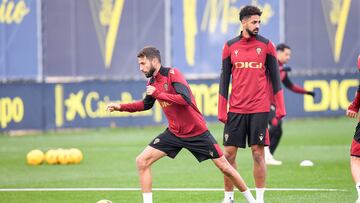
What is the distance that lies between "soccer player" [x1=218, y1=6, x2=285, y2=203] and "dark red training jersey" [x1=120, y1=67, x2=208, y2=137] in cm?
83

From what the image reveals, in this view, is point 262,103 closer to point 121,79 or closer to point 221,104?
point 221,104

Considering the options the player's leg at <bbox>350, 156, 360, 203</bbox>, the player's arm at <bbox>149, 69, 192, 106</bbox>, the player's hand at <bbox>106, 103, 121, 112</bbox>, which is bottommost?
the player's leg at <bbox>350, 156, 360, 203</bbox>

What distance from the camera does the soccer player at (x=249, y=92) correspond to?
44.2ft

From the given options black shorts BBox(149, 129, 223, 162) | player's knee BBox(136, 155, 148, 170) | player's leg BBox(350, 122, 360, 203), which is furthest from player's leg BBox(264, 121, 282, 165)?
player's knee BBox(136, 155, 148, 170)

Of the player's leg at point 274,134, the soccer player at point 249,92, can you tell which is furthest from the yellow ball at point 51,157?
the soccer player at point 249,92

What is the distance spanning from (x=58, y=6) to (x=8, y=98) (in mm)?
4537

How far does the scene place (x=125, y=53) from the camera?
33.7 meters

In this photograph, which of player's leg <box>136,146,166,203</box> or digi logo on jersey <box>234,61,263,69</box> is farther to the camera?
digi logo on jersey <box>234,61,263,69</box>

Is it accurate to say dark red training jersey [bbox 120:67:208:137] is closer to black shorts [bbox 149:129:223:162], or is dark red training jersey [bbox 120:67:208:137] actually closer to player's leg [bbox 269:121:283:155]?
black shorts [bbox 149:129:223:162]

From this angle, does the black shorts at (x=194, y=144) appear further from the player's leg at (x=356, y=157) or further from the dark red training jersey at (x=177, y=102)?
the player's leg at (x=356, y=157)

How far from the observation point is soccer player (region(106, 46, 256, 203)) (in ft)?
41.0

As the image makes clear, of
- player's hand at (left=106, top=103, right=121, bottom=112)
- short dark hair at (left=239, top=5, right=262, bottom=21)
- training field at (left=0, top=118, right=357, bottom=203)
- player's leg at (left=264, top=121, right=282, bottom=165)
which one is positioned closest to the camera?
player's hand at (left=106, top=103, right=121, bottom=112)

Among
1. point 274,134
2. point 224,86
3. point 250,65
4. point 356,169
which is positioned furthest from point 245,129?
point 274,134

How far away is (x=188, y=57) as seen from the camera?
34562 mm
